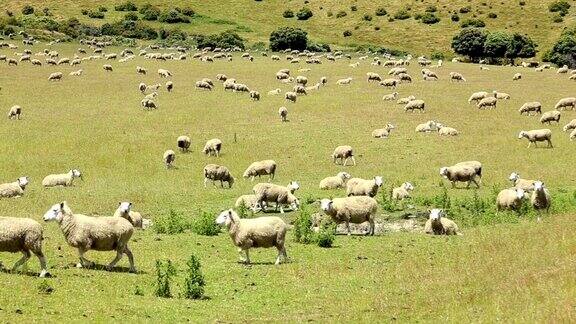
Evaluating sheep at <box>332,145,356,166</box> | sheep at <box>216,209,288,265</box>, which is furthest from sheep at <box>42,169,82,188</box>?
sheep at <box>216,209,288,265</box>

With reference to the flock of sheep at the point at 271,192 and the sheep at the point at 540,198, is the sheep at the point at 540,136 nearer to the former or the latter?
the flock of sheep at the point at 271,192

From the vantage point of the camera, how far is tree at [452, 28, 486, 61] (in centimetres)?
10250

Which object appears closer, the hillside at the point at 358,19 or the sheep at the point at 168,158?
the sheep at the point at 168,158

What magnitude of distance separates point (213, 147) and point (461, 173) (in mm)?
12843

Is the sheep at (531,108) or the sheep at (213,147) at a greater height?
the sheep at (213,147)

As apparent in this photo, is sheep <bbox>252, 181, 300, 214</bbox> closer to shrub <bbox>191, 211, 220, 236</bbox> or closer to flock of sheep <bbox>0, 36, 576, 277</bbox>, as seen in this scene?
flock of sheep <bbox>0, 36, 576, 277</bbox>

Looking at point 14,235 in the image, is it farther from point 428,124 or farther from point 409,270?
point 428,124

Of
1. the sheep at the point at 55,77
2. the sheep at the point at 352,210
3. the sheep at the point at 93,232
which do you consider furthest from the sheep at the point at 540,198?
the sheep at the point at 55,77

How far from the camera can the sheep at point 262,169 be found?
3206 cm

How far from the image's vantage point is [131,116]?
4775 centimetres

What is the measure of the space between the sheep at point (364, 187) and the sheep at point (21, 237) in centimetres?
1423

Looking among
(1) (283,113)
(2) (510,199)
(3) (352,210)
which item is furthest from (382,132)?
(3) (352,210)

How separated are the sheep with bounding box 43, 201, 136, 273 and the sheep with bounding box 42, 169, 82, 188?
14172mm

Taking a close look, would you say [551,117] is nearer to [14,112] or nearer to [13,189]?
[13,189]
